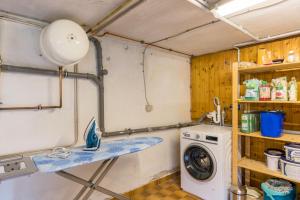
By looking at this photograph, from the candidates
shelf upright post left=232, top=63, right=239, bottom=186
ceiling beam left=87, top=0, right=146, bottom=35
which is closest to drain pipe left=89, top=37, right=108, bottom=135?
ceiling beam left=87, top=0, right=146, bottom=35

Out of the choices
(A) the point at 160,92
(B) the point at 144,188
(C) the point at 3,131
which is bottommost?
(B) the point at 144,188

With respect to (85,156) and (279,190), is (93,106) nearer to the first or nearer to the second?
(85,156)

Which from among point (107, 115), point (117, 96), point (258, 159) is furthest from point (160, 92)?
point (258, 159)

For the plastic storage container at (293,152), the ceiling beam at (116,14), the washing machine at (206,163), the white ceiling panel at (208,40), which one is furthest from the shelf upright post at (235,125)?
the ceiling beam at (116,14)

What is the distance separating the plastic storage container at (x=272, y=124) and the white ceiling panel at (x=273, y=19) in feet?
3.09

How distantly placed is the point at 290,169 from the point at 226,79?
1469 millimetres

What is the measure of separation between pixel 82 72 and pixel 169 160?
1889 millimetres

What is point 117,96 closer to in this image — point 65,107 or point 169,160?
point 65,107

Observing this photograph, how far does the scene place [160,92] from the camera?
116 inches

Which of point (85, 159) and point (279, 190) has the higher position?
point (85, 159)

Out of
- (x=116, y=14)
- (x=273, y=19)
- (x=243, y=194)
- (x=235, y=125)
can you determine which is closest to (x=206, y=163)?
(x=243, y=194)

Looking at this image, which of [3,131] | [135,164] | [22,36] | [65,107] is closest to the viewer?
[3,131]

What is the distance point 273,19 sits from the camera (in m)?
1.88

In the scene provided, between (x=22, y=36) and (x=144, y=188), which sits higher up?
(x=22, y=36)
